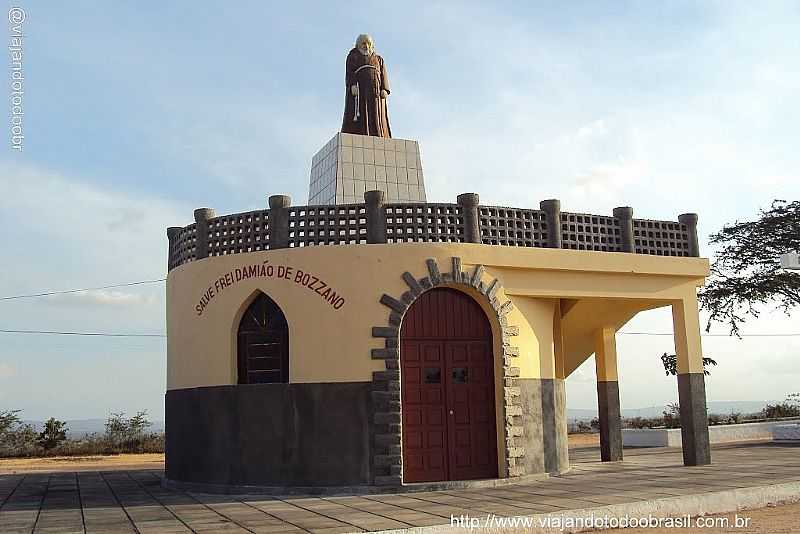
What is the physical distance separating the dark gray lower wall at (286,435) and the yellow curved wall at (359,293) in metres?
0.34

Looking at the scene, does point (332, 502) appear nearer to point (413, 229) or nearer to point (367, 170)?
point (413, 229)

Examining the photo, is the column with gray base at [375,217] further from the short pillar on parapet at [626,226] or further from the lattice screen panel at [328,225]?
the short pillar on parapet at [626,226]

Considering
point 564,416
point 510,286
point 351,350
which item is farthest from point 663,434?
point 351,350

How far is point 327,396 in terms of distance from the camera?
14047mm

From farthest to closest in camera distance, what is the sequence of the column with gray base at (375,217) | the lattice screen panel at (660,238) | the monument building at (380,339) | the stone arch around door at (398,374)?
the lattice screen panel at (660,238) → the column with gray base at (375,217) → the monument building at (380,339) → the stone arch around door at (398,374)

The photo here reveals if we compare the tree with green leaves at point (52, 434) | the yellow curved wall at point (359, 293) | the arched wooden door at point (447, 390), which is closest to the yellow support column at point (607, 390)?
the yellow curved wall at point (359, 293)

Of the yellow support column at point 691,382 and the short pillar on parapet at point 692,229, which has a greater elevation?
the short pillar on parapet at point 692,229

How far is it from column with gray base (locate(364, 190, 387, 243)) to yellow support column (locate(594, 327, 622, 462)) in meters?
7.27

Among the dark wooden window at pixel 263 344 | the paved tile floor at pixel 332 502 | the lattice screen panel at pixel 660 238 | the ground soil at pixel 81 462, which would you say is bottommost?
the ground soil at pixel 81 462

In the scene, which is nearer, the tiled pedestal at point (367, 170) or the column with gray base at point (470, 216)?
the column with gray base at point (470, 216)

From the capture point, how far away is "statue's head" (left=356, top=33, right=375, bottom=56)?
64.3ft

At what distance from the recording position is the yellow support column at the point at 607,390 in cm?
1889

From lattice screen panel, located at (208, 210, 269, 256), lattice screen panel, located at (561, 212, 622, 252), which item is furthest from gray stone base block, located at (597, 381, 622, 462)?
lattice screen panel, located at (208, 210, 269, 256)

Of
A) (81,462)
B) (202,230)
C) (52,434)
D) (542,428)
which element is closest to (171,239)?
(202,230)
